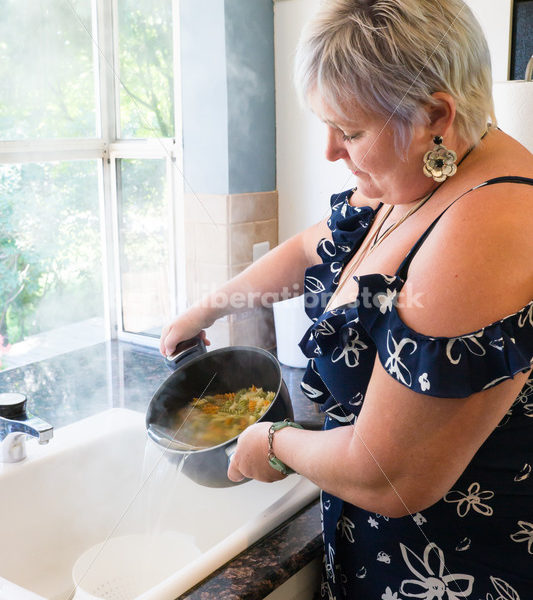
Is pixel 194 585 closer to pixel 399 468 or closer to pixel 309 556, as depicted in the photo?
pixel 309 556

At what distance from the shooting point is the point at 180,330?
3.37ft

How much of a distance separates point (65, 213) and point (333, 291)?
59cm

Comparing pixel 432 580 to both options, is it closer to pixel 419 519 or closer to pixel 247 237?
→ pixel 419 519

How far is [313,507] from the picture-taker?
98cm

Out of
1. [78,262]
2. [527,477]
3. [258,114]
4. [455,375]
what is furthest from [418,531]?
[258,114]

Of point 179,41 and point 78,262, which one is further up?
point 179,41

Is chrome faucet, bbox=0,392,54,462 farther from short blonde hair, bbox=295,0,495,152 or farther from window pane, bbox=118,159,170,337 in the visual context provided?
short blonde hair, bbox=295,0,495,152

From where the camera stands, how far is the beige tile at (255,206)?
1.29 meters

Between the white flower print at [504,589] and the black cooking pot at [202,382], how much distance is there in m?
0.34

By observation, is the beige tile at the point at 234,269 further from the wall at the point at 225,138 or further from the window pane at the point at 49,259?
the window pane at the point at 49,259

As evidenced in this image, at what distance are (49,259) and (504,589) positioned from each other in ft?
3.00

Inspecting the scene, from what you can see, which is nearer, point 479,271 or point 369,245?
point 479,271

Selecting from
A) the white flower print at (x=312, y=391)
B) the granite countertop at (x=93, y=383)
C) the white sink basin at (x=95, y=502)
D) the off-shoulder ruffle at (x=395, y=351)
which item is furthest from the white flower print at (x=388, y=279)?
the granite countertop at (x=93, y=383)

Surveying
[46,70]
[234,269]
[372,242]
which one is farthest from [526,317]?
[46,70]
